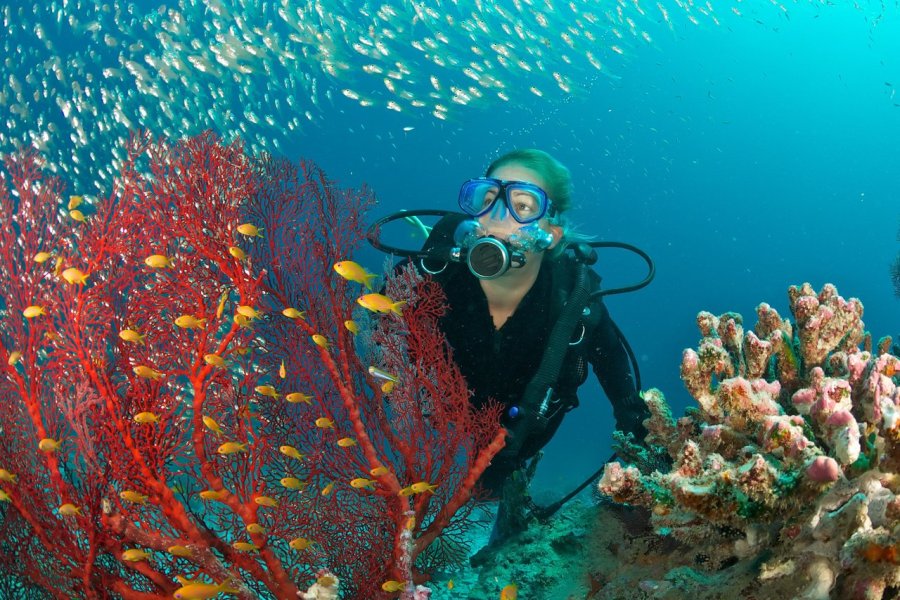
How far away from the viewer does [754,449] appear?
2289 millimetres

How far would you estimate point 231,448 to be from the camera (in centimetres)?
319

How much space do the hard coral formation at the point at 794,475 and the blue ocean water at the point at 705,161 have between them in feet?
76.7

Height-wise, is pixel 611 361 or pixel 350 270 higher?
pixel 611 361

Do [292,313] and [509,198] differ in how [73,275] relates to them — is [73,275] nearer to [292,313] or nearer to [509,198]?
[292,313]

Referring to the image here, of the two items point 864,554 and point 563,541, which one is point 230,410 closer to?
point 563,541

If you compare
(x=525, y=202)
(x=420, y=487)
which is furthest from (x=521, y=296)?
(x=420, y=487)

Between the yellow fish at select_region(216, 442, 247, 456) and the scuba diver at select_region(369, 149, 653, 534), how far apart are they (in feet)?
7.26

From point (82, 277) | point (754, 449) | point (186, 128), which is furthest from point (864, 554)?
point (186, 128)

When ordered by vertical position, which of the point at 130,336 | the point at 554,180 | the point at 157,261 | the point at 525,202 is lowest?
the point at 130,336

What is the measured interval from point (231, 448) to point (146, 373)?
68 cm

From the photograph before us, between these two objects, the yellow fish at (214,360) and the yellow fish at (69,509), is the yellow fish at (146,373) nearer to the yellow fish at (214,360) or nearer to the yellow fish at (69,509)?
the yellow fish at (214,360)

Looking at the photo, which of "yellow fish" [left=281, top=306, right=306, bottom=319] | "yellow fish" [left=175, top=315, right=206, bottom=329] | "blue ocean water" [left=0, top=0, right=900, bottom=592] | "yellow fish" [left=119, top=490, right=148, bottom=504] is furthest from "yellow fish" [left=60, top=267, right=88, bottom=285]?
"blue ocean water" [left=0, top=0, right=900, bottom=592]

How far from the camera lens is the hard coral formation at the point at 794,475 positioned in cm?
164

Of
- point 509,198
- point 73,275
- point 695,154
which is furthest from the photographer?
point 695,154
